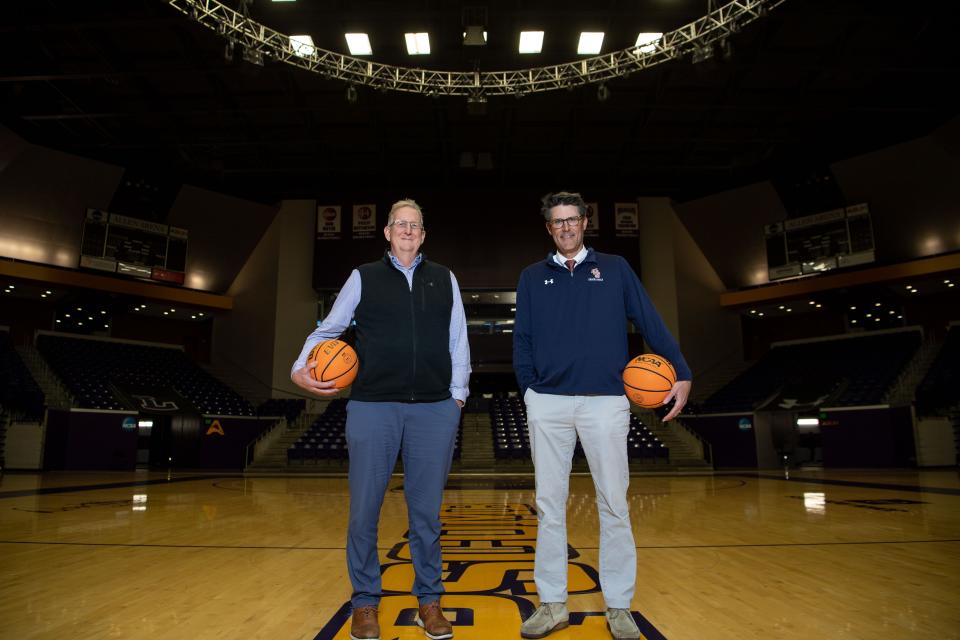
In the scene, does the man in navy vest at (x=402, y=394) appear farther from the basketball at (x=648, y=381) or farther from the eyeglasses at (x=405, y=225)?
the basketball at (x=648, y=381)

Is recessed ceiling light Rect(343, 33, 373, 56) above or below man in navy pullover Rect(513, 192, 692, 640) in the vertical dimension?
above

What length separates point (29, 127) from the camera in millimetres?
14859

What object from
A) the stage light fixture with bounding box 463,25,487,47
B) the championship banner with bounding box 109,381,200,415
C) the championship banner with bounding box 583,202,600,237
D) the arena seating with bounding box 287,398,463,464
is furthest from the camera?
the championship banner with bounding box 583,202,600,237

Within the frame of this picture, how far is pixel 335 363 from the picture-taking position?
2428 millimetres

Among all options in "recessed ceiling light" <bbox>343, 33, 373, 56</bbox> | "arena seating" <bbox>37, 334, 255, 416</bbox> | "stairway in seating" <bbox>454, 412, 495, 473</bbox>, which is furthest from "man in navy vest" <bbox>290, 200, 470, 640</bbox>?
"arena seating" <bbox>37, 334, 255, 416</bbox>

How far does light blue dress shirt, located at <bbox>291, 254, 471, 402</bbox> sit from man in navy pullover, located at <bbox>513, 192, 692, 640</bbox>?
0.78 ft

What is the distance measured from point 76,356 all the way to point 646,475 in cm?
1533

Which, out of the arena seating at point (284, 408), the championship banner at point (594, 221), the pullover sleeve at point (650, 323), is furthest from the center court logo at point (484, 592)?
the championship banner at point (594, 221)

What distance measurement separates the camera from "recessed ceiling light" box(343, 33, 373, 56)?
11250mm

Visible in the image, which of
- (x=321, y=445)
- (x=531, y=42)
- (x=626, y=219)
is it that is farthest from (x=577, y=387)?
(x=626, y=219)

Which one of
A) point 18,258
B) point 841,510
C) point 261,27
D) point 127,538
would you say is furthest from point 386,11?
point 18,258

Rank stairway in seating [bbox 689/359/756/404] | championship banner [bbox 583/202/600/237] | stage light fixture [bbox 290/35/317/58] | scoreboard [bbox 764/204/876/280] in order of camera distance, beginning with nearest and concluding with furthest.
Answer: stage light fixture [bbox 290/35/317/58]
scoreboard [bbox 764/204/876/280]
championship banner [bbox 583/202/600/237]
stairway in seating [bbox 689/359/756/404]

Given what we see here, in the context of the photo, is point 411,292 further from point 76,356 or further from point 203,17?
point 76,356

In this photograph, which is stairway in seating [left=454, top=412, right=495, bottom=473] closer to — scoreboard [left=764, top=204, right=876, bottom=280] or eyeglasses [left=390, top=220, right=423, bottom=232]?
scoreboard [left=764, top=204, right=876, bottom=280]
